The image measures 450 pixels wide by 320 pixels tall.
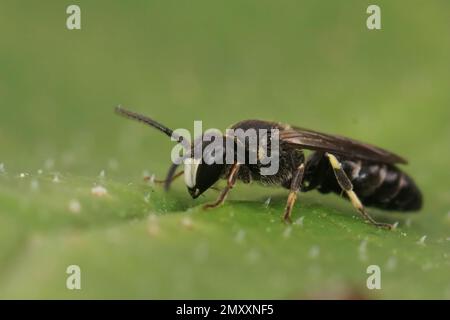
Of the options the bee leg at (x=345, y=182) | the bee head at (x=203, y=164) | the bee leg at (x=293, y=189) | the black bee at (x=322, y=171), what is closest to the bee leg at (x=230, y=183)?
the black bee at (x=322, y=171)

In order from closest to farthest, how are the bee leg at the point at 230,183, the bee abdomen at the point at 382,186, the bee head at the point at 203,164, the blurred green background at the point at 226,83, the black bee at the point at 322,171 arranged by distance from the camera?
1. the bee leg at the point at 230,183
2. the bee head at the point at 203,164
3. the black bee at the point at 322,171
4. the bee abdomen at the point at 382,186
5. the blurred green background at the point at 226,83

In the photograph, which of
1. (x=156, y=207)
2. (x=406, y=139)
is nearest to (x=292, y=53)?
(x=406, y=139)

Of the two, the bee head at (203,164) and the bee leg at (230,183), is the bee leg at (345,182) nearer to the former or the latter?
the bee leg at (230,183)

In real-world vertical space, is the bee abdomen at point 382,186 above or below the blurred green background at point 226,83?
below

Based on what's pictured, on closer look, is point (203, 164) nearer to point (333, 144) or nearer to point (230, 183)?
point (230, 183)

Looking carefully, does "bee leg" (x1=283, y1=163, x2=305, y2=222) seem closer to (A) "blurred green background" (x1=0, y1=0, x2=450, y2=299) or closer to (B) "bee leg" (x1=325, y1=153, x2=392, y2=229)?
(A) "blurred green background" (x1=0, y1=0, x2=450, y2=299)

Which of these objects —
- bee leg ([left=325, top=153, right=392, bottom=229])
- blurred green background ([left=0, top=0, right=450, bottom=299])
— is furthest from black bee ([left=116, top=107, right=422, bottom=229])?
blurred green background ([left=0, top=0, right=450, bottom=299])
